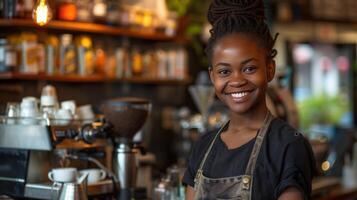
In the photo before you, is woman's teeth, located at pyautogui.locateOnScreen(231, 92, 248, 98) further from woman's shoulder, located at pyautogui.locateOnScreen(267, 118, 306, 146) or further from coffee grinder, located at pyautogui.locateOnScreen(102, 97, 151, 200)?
coffee grinder, located at pyautogui.locateOnScreen(102, 97, 151, 200)

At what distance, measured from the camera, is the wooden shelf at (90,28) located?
413cm

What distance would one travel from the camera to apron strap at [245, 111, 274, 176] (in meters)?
1.80

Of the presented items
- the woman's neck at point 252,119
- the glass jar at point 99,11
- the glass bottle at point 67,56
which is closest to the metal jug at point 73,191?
the woman's neck at point 252,119

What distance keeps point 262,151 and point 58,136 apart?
0.95 m

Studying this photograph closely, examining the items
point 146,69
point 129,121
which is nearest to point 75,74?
point 146,69

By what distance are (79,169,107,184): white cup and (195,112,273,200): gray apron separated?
720mm

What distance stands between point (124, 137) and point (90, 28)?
2.21 m

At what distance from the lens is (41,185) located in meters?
2.40

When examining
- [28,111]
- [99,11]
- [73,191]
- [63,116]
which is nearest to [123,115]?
[63,116]

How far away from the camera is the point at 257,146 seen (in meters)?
1.84

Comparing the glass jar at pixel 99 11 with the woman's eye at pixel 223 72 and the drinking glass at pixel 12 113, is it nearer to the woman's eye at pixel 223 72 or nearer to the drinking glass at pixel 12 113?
the drinking glass at pixel 12 113

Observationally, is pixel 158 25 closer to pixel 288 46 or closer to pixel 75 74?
pixel 75 74

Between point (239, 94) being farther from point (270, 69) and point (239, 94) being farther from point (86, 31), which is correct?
point (86, 31)

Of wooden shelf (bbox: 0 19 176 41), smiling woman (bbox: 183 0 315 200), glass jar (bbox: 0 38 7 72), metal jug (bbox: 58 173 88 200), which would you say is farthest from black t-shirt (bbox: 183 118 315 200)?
wooden shelf (bbox: 0 19 176 41)
